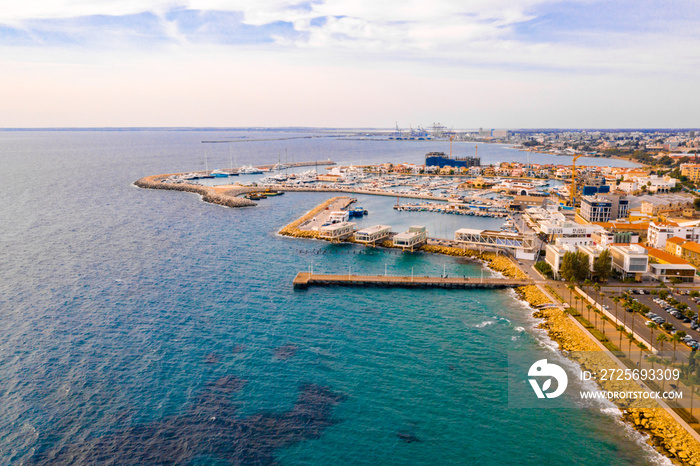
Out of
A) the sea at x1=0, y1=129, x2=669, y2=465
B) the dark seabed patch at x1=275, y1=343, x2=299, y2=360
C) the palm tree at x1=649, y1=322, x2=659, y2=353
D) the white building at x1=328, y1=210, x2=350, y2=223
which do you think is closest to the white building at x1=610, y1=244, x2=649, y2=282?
the sea at x1=0, y1=129, x2=669, y2=465

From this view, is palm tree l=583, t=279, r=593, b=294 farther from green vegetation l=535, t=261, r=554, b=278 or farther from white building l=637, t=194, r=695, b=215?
white building l=637, t=194, r=695, b=215

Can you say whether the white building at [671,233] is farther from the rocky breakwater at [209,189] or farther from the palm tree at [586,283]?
the rocky breakwater at [209,189]

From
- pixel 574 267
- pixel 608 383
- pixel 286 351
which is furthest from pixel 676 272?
pixel 286 351

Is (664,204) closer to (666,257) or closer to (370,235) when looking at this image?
(666,257)

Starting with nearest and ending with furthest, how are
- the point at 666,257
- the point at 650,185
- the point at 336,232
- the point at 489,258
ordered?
the point at 666,257 → the point at 489,258 → the point at 336,232 → the point at 650,185

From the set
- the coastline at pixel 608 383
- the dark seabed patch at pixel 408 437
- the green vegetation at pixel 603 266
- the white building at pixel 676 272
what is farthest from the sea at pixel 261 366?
the white building at pixel 676 272

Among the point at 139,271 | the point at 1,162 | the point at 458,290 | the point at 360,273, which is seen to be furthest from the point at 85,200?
the point at 1,162
